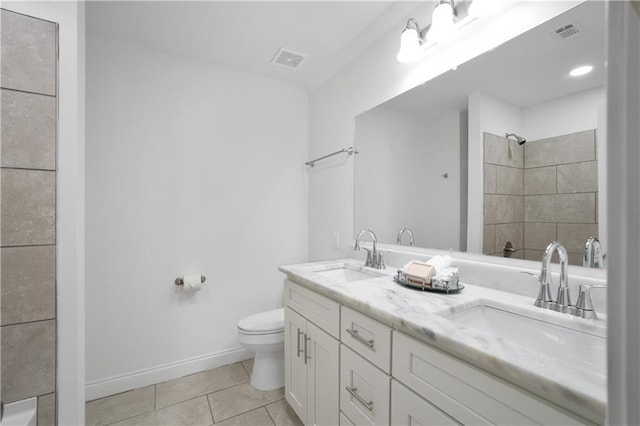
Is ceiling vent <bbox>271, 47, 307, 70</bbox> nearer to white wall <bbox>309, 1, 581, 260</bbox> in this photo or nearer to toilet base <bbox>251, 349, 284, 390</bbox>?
white wall <bbox>309, 1, 581, 260</bbox>

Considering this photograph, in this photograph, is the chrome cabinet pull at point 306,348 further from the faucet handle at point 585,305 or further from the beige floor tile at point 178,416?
the faucet handle at point 585,305

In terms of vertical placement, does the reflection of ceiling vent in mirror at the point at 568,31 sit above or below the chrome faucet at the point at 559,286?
above

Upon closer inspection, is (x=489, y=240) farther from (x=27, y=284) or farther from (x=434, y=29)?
(x=27, y=284)

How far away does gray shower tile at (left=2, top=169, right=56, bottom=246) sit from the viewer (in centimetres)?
112

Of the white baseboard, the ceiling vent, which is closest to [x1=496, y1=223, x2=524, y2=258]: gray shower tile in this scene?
the ceiling vent

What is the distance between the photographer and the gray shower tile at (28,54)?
112 centimetres

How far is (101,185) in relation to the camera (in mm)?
1835

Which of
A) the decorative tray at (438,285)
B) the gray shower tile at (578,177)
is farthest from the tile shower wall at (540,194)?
the decorative tray at (438,285)

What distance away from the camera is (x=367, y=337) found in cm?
102

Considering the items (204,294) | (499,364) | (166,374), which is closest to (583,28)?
(499,364)

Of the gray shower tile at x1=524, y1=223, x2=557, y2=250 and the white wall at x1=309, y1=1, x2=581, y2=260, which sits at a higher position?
the white wall at x1=309, y1=1, x2=581, y2=260

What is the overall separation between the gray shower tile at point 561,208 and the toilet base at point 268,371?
1705 mm

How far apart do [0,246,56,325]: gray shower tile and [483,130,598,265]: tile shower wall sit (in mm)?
1950

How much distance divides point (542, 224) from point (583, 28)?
717mm
